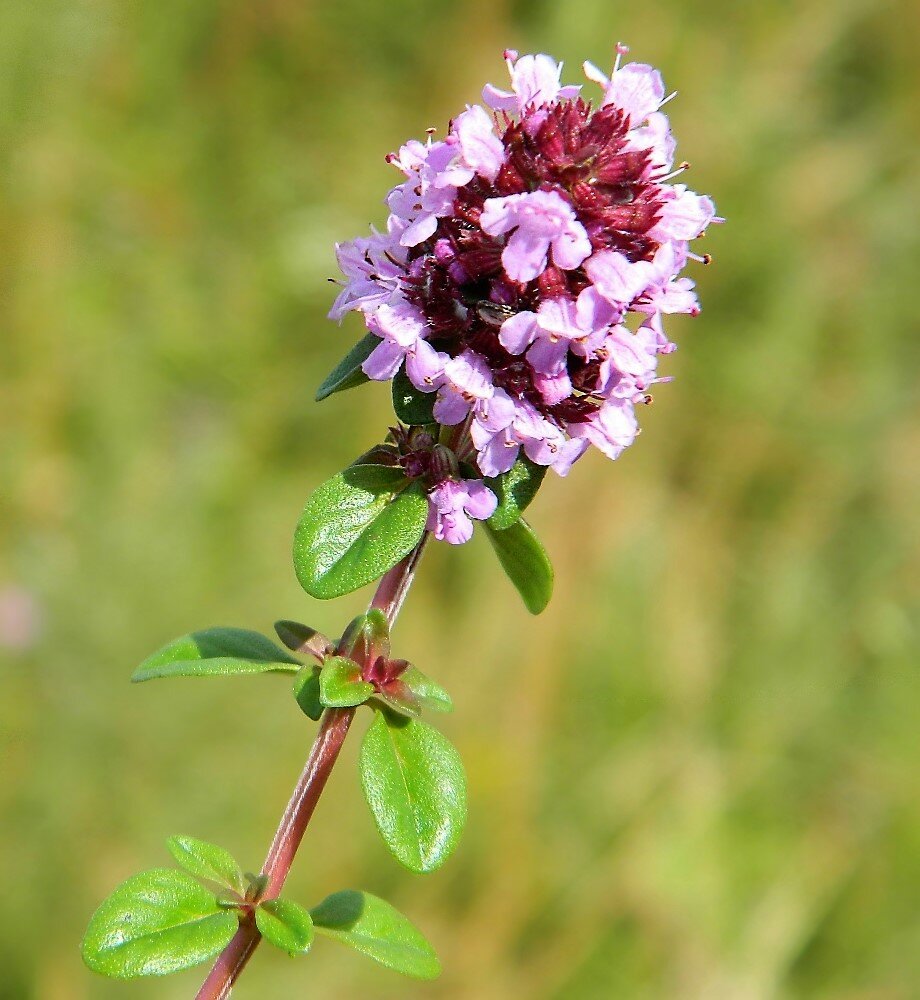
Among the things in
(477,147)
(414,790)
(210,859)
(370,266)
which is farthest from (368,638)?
(477,147)

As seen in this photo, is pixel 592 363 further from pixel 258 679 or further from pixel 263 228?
pixel 263 228

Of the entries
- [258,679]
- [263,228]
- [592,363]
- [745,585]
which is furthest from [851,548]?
[592,363]

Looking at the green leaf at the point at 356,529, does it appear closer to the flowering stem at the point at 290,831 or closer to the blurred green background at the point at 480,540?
the flowering stem at the point at 290,831

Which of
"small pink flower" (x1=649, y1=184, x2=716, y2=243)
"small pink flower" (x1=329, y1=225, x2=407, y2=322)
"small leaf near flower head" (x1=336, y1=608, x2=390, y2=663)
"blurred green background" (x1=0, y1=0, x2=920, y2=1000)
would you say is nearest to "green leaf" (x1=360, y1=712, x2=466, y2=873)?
"small leaf near flower head" (x1=336, y1=608, x2=390, y2=663)

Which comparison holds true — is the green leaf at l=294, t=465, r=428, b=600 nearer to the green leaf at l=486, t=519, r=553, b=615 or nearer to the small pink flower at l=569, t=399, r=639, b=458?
the green leaf at l=486, t=519, r=553, b=615

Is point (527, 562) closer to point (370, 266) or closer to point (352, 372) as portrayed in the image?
point (352, 372)
